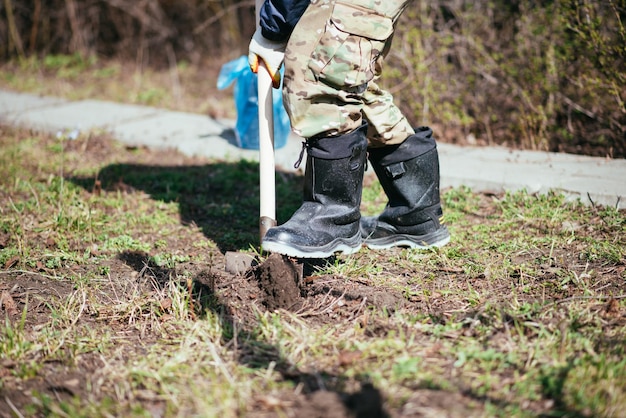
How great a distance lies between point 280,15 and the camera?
2.49 metres

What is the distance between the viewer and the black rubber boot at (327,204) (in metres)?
2.53

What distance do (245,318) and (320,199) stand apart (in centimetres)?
57

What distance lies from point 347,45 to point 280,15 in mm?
286

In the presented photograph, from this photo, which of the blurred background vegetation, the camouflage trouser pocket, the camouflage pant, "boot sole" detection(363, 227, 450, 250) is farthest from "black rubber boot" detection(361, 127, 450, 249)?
the blurred background vegetation

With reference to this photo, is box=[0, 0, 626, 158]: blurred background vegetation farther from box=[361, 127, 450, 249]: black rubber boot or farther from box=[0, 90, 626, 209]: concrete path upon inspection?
box=[361, 127, 450, 249]: black rubber boot

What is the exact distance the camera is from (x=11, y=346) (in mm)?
2143

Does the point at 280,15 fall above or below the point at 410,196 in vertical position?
above

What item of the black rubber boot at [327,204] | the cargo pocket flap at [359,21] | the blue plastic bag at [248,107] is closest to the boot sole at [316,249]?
the black rubber boot at [327,204]

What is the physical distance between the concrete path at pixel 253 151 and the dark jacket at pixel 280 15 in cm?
167

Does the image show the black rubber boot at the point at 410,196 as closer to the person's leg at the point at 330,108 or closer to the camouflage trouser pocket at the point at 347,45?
the person's leg at the point at 330,108

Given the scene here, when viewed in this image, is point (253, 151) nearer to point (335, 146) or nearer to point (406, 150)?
point (406, 150)

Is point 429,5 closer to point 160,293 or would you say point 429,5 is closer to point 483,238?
point 483,238

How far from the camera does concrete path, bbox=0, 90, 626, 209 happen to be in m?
3.60

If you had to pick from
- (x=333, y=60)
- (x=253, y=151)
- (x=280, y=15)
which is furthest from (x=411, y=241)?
(x=253, y=151)
